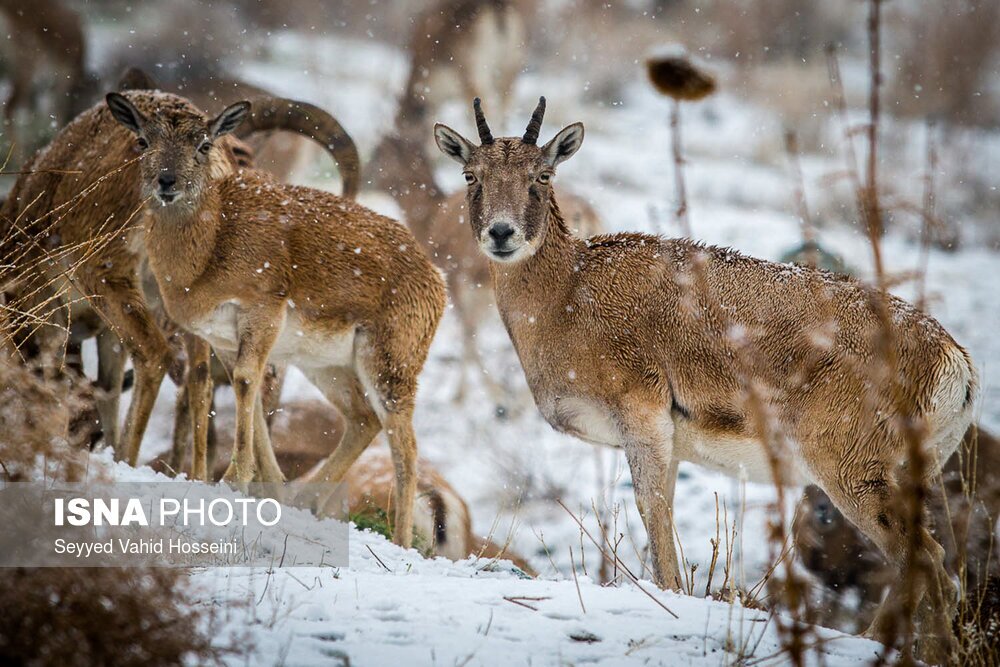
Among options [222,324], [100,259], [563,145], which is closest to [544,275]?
[563,145]

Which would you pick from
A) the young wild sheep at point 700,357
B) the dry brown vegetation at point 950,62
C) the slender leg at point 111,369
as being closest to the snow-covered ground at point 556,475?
the young wild sheep at point 700,357

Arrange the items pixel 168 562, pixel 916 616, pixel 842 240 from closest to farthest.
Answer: pixel 168 562, pixel 916 616, pixel 842 240

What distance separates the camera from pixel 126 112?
733 centimetres

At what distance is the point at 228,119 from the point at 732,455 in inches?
162

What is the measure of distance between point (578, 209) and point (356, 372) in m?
6.31

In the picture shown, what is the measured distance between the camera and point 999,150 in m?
23.9

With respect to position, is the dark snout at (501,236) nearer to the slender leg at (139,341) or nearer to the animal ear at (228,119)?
the animal ear at (228,119)

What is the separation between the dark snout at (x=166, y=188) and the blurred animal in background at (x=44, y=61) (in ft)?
28.7

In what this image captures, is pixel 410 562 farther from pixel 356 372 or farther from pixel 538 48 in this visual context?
pixel 538 48

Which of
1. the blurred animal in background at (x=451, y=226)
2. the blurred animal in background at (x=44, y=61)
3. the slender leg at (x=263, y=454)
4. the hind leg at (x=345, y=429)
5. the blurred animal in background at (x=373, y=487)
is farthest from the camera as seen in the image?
the blurred animal in background at (x=44, y=61)

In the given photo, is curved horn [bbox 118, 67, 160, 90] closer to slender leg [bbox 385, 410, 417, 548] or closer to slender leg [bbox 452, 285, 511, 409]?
slender leg [bbox 385, 410, 417, 548]

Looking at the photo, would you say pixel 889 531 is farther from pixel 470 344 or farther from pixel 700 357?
pixel 470 344

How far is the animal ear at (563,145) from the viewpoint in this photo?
703 centimetres

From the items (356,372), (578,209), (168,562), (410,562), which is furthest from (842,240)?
(168,562)
